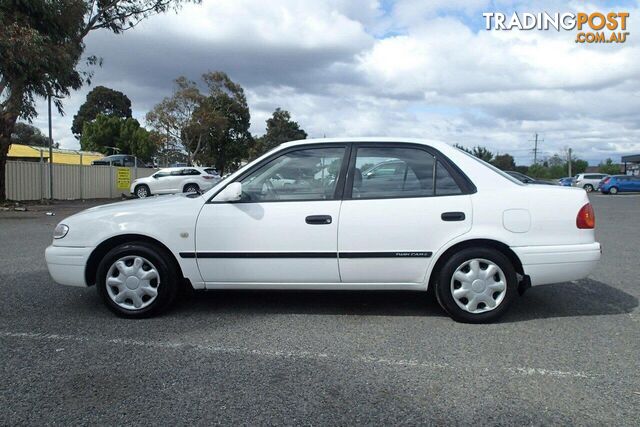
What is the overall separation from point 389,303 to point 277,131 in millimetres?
53462

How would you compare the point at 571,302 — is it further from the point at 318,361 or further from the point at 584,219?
the point at 318,361

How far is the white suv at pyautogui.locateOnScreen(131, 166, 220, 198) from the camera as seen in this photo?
2522 cm

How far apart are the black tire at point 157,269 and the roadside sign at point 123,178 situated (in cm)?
2232

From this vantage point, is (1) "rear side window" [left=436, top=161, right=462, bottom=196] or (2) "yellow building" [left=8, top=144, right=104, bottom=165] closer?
(1) "rear side window" [left=436, top=161, right=462, bottom=196]

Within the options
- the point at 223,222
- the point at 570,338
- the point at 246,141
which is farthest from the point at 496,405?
the point at 246,141

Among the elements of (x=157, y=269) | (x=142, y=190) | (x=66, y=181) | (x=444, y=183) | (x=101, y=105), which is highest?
(x=101, y=105)

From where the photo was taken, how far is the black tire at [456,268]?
4.29 meters

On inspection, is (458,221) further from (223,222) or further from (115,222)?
(115,222)

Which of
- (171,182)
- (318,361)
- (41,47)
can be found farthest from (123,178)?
(318,361)

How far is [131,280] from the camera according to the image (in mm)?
4477

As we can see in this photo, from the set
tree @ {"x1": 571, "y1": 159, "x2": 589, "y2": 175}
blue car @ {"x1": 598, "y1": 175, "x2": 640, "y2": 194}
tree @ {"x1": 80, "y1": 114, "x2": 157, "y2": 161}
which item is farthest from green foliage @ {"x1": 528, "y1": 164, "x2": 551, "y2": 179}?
tree @ {"x1": 80, "y1": 114, "x2": 157, "y2": 161}

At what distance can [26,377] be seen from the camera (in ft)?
10.8

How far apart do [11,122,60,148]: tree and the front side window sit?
75.2 metres

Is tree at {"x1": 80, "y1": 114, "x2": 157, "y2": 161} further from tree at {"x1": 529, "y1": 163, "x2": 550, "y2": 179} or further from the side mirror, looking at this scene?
the side mirror
